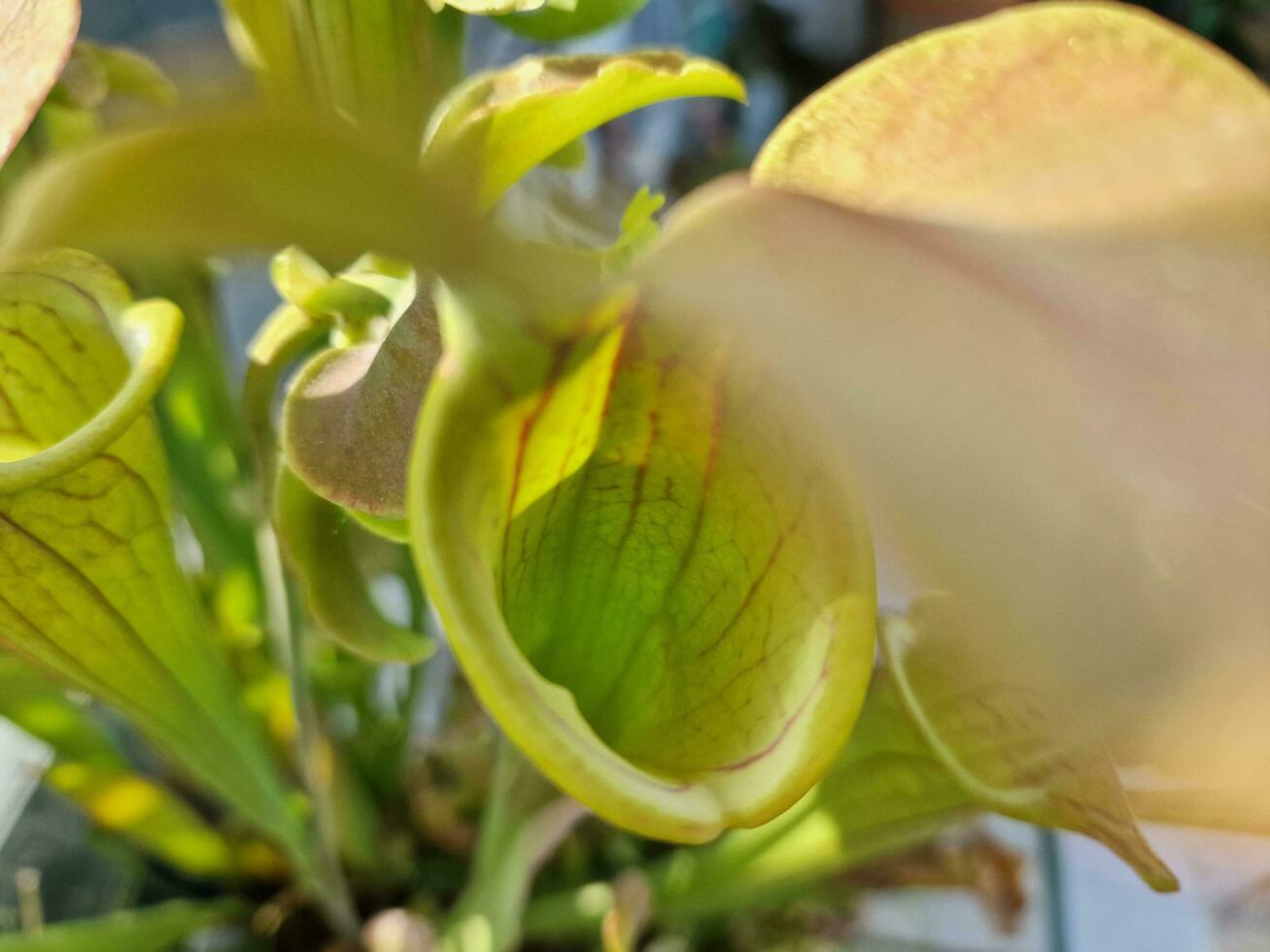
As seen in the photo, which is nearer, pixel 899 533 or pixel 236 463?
pixel 899 533

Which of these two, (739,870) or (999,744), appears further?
(739,870)

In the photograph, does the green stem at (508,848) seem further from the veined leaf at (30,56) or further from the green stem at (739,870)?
the veined leaf at (30,56)

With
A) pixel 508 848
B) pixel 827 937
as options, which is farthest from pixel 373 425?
pixel 827 937

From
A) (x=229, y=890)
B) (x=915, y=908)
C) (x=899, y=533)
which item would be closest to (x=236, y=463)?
(x=229, y=890)

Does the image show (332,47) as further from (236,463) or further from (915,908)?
(915,908)

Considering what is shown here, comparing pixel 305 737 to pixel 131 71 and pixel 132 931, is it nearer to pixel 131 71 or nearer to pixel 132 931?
pixel 132 931

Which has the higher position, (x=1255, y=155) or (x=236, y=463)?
(x=1255, y=155)

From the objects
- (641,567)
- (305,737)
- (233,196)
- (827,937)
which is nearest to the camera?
(233,196)
